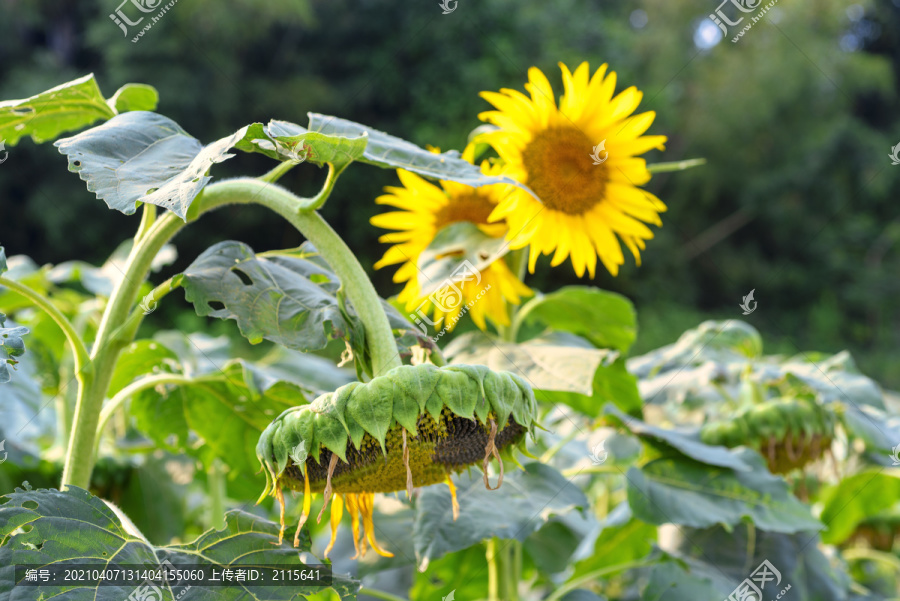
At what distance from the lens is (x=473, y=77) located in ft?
19.1

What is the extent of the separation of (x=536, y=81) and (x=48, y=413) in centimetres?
68

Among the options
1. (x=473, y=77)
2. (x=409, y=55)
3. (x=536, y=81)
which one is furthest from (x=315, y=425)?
(x=409, y=55)

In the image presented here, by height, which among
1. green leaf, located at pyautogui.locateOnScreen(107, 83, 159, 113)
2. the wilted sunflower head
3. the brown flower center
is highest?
green leaf, located at pyautogui.locateOnScreen(107, 83, 159, 113)

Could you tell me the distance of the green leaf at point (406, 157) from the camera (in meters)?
0.38

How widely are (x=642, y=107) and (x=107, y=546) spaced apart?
6.12 metres

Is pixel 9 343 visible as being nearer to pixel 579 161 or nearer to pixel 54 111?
pixel 54 111

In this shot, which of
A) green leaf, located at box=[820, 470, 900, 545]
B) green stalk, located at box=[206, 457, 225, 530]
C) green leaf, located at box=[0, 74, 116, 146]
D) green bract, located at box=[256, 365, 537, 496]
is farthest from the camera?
green leaf, located at box=[820, 470, 900, 545]

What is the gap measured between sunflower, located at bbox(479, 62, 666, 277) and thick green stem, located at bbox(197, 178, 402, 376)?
0.21 metres

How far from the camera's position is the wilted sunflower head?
12.0 inches

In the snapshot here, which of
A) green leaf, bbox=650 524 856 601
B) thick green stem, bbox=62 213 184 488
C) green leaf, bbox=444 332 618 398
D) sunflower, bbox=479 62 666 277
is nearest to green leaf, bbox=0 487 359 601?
thick green stem, bbox=62 213 184 488

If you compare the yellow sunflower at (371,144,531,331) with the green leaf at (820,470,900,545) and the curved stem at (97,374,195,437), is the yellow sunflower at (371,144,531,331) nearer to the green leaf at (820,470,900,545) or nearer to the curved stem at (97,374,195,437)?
the curved stem at (97,374,195,437)

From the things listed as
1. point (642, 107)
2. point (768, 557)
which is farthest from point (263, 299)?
point (642, 107)

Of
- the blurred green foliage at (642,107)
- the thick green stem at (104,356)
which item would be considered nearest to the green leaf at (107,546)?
the thick green stem at (104,356)

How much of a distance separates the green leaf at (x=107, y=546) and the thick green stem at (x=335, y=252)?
110 millimetres
